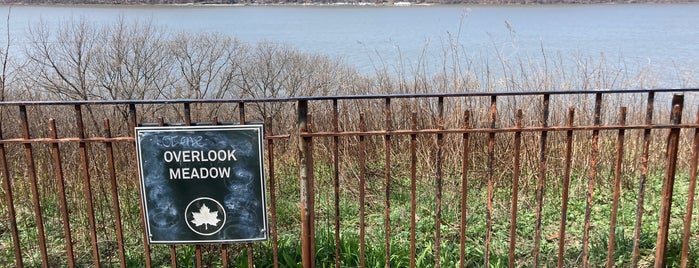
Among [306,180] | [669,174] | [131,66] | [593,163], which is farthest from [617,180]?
[131,66]

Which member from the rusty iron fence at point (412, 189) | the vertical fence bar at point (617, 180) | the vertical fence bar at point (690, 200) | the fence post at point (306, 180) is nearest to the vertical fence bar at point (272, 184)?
the rusty iron fence at point (412, 189)

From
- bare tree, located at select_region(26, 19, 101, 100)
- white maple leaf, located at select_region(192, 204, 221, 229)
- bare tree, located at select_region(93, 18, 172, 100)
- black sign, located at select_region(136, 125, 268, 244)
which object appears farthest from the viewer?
bare tree, located at select_region(93, 18, 172, 100)

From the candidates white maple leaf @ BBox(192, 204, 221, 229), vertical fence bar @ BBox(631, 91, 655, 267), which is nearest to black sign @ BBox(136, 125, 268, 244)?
white maple leaf @ BBox(192, 204, 221, 229)

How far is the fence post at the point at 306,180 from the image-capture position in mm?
2787

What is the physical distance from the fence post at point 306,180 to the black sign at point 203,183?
20 cm

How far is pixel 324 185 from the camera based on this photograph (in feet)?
16.6

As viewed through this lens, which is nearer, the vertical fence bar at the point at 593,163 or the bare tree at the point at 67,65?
the vertical fence bar at the point at 593,163

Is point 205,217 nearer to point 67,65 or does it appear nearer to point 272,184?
point 272,184

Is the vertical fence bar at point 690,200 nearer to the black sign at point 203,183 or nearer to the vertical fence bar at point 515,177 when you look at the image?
the vertical fence bar at point 515,177

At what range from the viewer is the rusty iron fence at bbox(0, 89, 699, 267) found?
286 cm

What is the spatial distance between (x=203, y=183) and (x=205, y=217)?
19 cm

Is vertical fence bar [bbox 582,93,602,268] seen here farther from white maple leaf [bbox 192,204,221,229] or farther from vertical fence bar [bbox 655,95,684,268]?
white maple leaf [bbox 192,204,221,229]

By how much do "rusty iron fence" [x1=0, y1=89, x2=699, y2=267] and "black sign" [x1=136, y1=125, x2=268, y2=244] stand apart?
100mm

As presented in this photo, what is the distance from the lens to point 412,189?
2.99m
